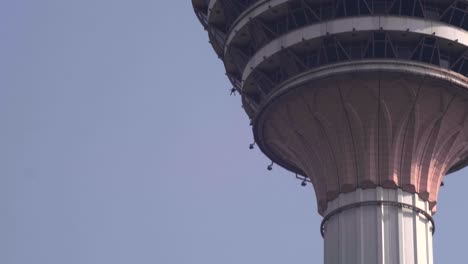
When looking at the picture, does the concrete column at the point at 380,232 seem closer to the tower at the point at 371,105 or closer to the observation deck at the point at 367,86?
the tower at the point at 371,105

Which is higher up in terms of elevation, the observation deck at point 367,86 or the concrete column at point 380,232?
the observation deck at point 367,86

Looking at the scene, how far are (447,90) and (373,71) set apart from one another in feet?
14.6

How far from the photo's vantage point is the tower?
10212cm

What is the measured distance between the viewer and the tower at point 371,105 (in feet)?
335

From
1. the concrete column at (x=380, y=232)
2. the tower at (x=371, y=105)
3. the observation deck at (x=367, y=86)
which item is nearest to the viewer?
the concrete column at (x=380, y=232)

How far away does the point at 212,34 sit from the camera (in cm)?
10988

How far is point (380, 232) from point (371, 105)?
23.6ft

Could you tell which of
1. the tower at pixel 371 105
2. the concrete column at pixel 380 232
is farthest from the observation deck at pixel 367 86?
the concrete column at pixel 380 232

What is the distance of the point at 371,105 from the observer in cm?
10312

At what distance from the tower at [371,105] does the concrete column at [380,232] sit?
0.06 m

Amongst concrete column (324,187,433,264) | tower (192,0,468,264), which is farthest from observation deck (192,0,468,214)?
concrete column (324,187,433,264)

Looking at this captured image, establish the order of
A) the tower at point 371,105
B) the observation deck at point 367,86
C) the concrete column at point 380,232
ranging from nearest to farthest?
1. the concrete column at point 380,232
2. the tower at point 371,105
3. the observation deck at point 367,86

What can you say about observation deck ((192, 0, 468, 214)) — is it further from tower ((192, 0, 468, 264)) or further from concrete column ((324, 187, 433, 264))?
concrete column ((324, 187, 433, 264))

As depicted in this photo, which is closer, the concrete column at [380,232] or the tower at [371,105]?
the concrete column at [380,232]
